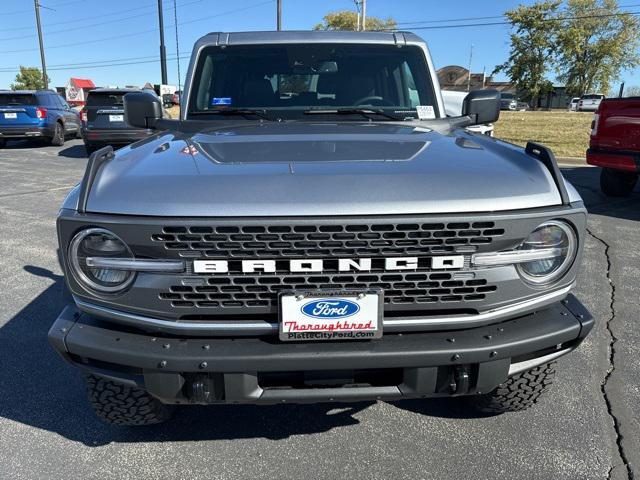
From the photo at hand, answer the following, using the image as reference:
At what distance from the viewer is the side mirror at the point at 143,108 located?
11.4 feet

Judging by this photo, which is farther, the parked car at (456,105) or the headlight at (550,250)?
the parked car at (456,105)

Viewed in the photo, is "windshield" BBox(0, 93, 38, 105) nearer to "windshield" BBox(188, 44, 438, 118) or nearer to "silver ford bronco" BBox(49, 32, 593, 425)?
"windshield" BBox(188, 44, 438, 118)

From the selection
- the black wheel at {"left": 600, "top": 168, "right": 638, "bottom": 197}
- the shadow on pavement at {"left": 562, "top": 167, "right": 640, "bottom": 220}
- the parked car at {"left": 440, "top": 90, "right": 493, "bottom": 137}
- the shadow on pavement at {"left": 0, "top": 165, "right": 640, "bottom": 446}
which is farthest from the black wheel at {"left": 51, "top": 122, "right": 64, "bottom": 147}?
the black wheel at {"left": 600, "top": 168, "right": 638, "bottom": 197}

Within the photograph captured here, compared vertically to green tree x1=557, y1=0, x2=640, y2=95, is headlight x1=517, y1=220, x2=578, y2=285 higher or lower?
lower

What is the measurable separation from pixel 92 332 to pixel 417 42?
2.84m

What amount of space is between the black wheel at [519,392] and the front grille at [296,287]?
30.6 inches

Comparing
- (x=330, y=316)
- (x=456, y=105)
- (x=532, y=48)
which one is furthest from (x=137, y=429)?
(x=532, y=48)

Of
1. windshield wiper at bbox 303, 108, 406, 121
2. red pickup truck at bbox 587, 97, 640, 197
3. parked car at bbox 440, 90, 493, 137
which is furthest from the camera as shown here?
parked car at bbox 440, 90, 493, 137

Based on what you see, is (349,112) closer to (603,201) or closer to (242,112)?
(242,112)

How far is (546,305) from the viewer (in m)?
2.10

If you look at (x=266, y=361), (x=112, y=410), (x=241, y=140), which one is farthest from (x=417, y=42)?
(x=112, y=410)

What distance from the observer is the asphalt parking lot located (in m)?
2.35

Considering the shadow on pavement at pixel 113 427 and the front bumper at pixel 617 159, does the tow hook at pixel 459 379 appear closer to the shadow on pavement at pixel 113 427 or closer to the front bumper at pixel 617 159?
the shadow on pavement at pixel 113 427

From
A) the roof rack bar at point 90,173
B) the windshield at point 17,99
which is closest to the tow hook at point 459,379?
the roof rack bar at point 90,173
